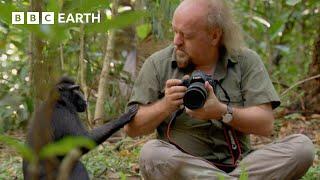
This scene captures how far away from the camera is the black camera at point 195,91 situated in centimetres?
329

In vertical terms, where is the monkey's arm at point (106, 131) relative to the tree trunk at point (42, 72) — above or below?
below

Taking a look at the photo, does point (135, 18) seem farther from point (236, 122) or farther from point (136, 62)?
point (136, 62)

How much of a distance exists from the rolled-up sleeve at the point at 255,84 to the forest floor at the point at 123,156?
0.83 metres

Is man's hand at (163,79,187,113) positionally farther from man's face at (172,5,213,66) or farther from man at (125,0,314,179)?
man's face at (172,5,213,66)

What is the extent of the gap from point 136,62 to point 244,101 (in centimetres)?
332

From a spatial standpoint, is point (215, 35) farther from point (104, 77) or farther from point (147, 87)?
point (104, 77)

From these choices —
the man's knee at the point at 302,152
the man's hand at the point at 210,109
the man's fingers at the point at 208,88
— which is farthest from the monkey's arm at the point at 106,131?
the man's knee at the point at 302,152

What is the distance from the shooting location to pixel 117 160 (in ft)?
17.2

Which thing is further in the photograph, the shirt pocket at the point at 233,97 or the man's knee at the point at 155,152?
the shirt pocket at the point at 233,97

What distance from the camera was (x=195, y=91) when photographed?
3285 millimetres

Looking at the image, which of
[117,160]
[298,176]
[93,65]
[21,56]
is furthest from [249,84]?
[21,56]

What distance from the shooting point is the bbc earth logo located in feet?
2.86

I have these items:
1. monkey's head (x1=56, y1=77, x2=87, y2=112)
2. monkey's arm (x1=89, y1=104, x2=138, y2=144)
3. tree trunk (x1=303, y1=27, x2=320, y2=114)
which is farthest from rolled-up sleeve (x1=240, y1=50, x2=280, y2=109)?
tree trunk (x1=303, y1=27, x2=320, y2=114)

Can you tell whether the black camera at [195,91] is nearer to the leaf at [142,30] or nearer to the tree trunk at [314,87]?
the leaf at [142,30]
